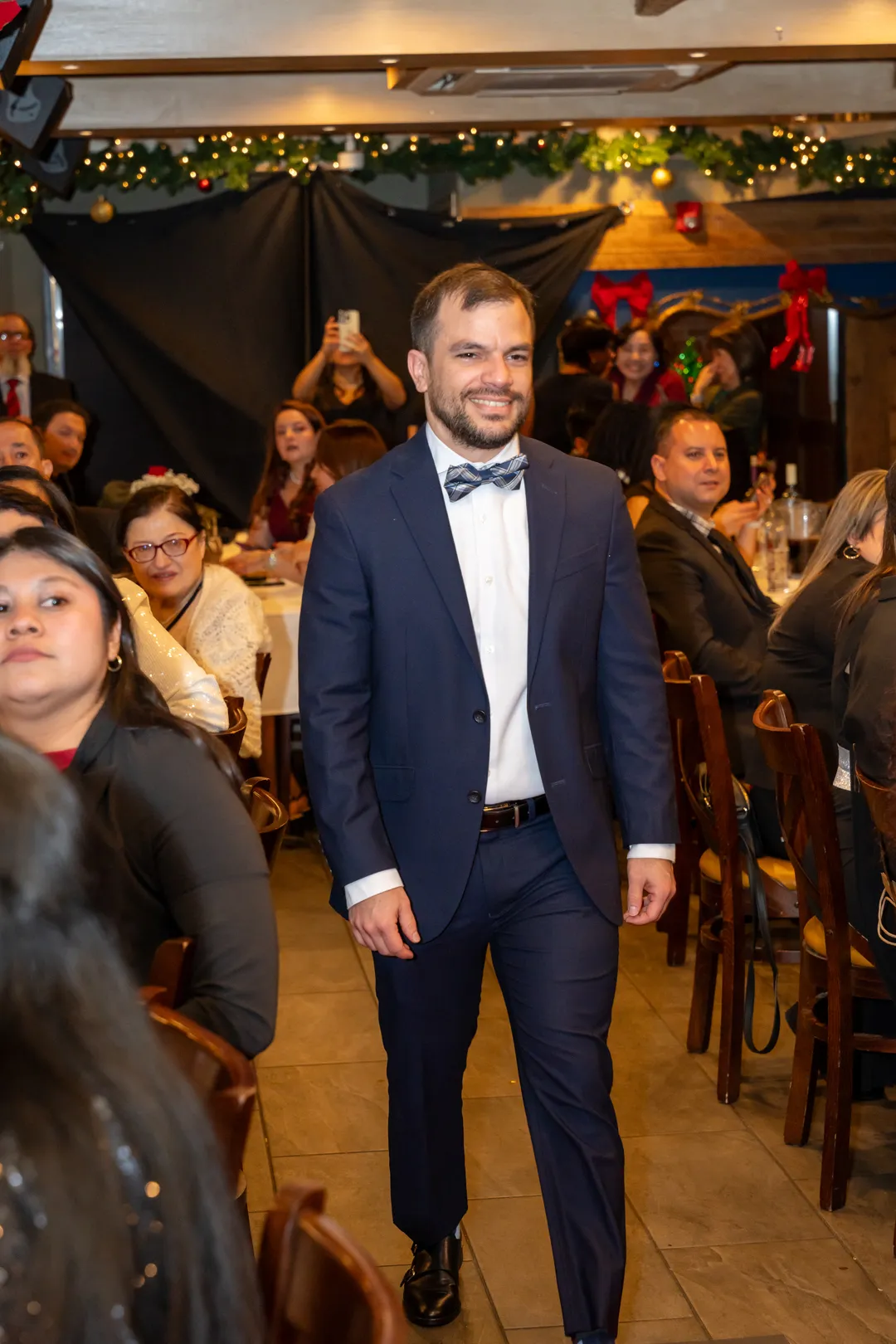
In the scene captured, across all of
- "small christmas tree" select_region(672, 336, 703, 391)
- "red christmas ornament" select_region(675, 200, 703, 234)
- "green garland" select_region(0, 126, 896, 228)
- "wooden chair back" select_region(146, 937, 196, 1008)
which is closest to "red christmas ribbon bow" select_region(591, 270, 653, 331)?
"red christmas ornament" select_region(675, 200, 703, 234)

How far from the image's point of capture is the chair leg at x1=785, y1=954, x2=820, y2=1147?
328 centimetres

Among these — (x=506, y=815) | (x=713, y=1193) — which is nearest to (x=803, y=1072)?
(x=713, y=1193)

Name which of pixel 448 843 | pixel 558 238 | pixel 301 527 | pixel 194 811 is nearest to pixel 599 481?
pixel 448 843

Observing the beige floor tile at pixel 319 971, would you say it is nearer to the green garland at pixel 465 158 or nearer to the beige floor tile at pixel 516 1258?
the beige floor tile at pixel 516 1258

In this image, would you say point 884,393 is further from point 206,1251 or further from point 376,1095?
point 206,1251

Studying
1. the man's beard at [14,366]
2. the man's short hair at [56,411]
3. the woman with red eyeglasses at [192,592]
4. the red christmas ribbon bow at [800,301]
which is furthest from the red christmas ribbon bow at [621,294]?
the woman with red eyeglasses at [192,592]

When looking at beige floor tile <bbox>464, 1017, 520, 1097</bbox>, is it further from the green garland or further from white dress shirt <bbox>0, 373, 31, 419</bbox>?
the green garland

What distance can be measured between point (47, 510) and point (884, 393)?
7377mm

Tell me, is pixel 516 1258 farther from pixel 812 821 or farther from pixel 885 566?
pixel 885 566

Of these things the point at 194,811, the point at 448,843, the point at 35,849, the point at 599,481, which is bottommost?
the point at 448,843

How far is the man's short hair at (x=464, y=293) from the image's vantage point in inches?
96.2

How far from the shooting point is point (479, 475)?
2.50m

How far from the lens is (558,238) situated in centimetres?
888

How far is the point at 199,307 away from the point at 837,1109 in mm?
6662
